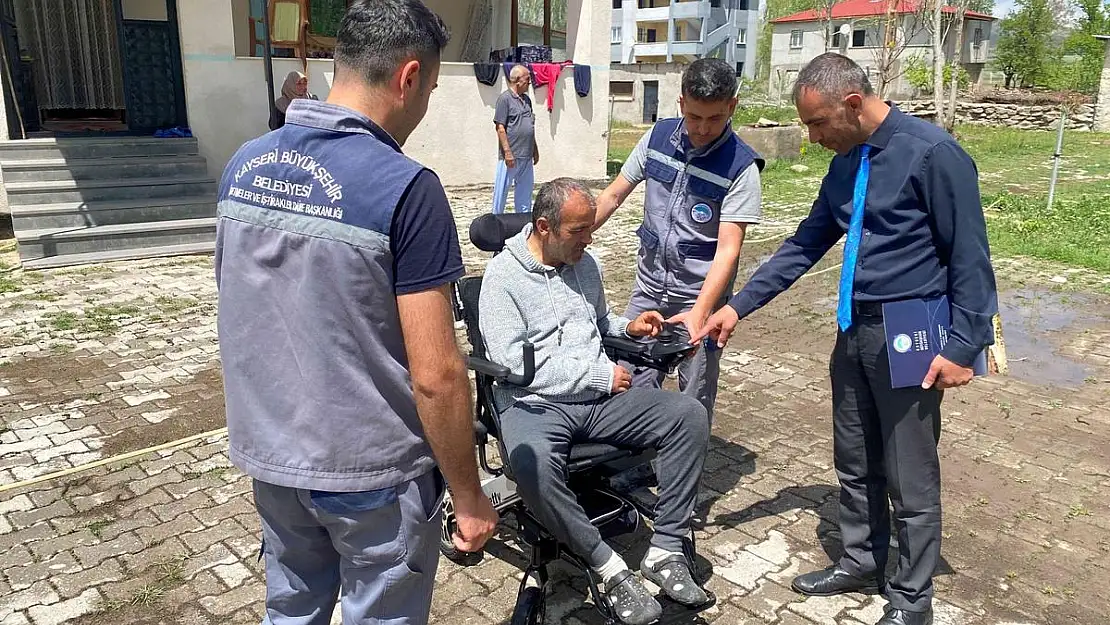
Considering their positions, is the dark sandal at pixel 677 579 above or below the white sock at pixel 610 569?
below

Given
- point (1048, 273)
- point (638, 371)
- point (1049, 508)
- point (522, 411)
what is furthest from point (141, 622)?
point (1048, 273)

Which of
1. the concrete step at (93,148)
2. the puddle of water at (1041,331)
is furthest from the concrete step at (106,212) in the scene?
the puddle of water at (1041,331)

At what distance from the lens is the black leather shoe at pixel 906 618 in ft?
9.36

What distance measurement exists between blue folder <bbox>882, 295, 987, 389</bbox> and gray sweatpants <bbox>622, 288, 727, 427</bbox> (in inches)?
34.8

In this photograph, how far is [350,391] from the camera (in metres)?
1.76

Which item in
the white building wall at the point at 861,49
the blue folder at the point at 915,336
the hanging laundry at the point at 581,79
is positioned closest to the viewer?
the blue folder at the point at 915,336

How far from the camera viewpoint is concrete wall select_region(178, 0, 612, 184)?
10695mm

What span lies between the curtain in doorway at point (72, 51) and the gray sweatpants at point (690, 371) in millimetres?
11278

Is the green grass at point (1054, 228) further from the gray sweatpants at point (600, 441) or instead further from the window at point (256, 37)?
the window at point (256, 37)

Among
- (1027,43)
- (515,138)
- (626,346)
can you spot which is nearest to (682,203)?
(626,346)

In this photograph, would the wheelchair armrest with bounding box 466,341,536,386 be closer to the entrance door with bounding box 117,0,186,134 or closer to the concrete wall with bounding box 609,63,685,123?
the entrance door with bounding box 117,0,186,134

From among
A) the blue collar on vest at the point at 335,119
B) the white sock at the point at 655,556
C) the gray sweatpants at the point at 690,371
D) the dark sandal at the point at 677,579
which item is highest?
the blue collar on vest at the point at 335,119

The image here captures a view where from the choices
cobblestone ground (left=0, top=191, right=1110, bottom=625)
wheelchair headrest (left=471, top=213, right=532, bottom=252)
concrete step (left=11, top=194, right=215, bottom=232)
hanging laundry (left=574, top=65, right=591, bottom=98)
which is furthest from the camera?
hanging laundry (left=574, top=65, right=591, bottom=98)

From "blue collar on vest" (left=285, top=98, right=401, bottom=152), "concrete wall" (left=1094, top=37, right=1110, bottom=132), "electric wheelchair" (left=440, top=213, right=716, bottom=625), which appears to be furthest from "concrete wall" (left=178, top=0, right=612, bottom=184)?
"concrete wall" (left=1094, top=37, right=1110, bottom=132)
